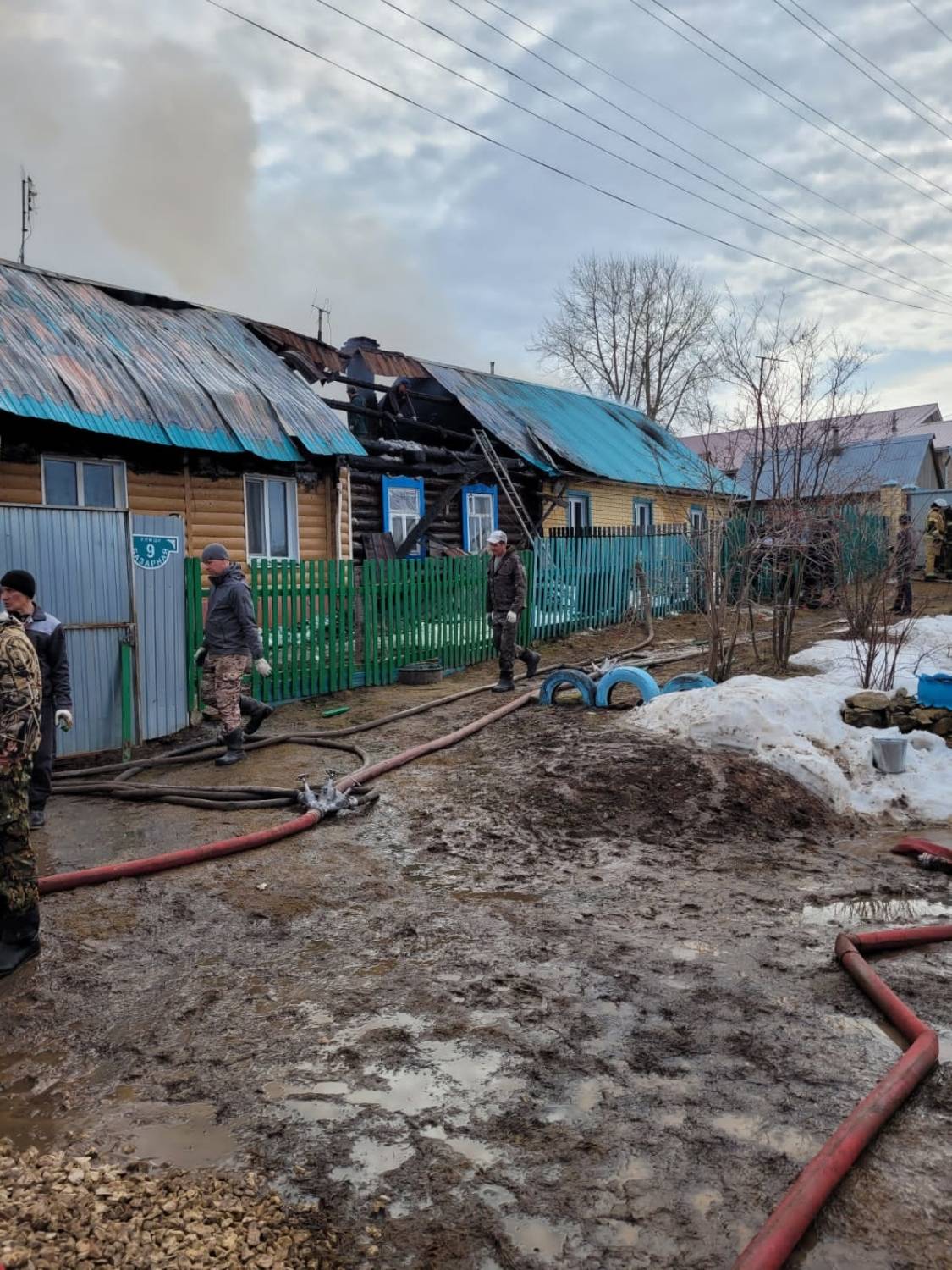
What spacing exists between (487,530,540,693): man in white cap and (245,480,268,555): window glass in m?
3.74

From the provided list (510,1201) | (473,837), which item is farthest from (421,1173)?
(473,837)

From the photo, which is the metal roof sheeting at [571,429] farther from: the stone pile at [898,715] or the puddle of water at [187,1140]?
the puddle of water at [187,1140]

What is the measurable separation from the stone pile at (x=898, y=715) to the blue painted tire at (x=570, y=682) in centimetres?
225

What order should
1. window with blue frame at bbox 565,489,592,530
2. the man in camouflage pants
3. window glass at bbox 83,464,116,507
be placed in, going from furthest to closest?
1. window with blue frame at bbox 565,489,592,530
2. window glass at bbox 83,464,116,507
3. the man in camouflage pants

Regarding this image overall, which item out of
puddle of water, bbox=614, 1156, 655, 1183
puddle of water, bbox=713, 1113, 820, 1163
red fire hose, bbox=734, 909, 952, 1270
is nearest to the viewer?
red fire hose, bbox=734, 909, 952, 1270

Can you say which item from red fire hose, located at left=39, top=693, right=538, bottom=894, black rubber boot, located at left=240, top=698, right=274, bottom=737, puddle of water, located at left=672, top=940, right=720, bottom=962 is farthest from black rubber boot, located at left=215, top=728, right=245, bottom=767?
puddle of water, located at left=672, top=940, right=720, bottom=962

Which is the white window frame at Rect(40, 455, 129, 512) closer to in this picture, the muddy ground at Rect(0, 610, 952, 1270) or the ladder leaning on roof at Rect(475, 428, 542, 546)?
the muddy ground at Rect(0, 610, 952, 1270)

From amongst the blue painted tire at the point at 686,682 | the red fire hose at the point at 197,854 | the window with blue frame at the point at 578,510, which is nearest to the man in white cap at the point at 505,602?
the blue painted tire at the point at 686,682

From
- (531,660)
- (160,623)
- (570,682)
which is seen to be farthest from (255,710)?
(531,660)

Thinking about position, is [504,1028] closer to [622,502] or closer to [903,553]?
[903,553]

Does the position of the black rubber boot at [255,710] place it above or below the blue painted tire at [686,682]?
below

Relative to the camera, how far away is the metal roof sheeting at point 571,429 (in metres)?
17.3

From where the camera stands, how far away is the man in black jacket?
17.8 ft

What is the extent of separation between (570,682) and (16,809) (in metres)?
5.88
